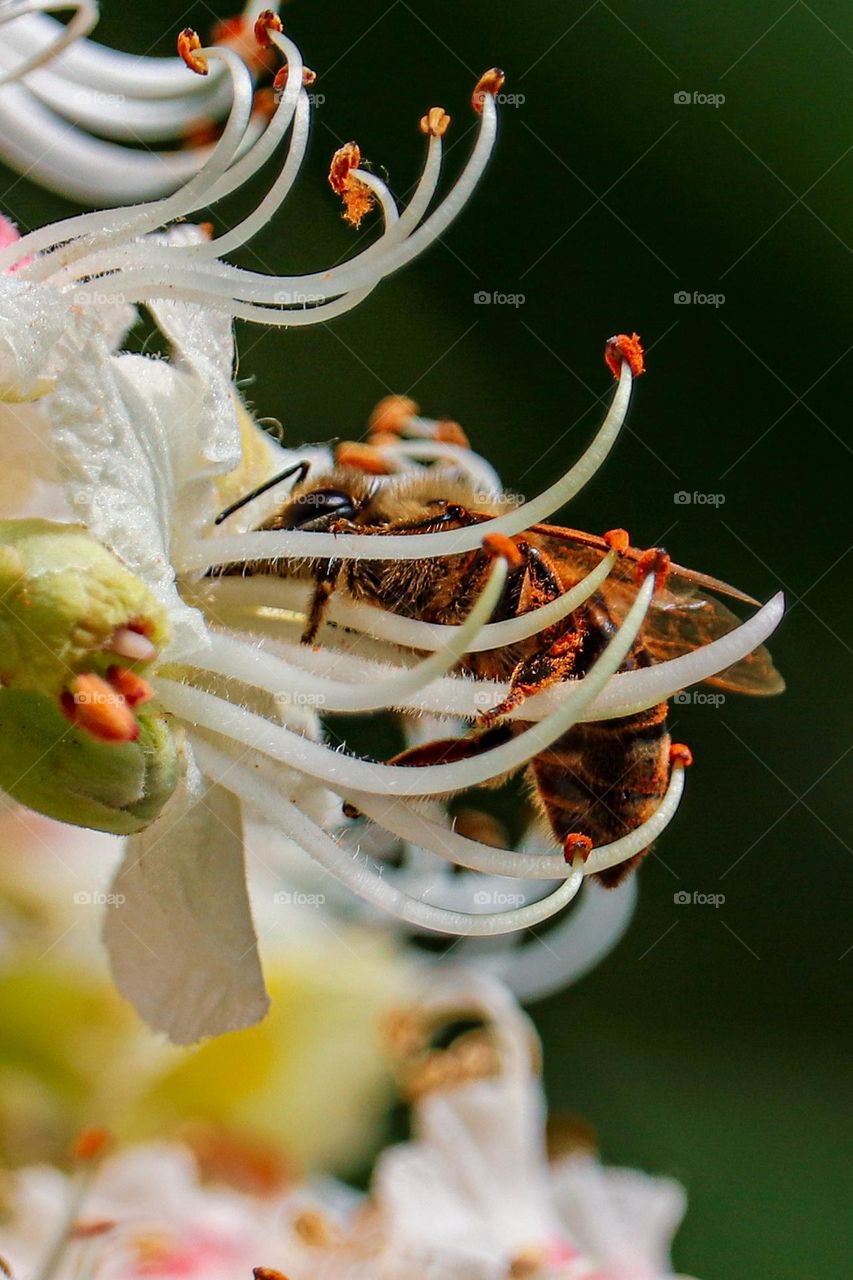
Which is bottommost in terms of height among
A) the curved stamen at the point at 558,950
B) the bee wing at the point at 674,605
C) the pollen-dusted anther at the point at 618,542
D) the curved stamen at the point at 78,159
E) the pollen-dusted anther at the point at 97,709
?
the curved stamen at the point at 558,950

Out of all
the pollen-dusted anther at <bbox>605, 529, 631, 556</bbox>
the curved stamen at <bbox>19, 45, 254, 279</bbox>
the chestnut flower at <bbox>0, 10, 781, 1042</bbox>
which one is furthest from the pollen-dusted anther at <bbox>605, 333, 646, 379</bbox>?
the curved stamen at <bbox>19, 45, 254, 279</bbox>

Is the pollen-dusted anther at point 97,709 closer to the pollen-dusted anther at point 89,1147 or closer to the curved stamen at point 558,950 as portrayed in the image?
the pollen-dusted anther at point 89,1147

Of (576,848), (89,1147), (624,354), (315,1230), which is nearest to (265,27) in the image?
(624,354)

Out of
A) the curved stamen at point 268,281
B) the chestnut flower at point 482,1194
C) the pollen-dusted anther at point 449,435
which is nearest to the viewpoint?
the curved stamen at point 268,281

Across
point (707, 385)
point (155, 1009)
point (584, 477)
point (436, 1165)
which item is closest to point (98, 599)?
point (584, 477)

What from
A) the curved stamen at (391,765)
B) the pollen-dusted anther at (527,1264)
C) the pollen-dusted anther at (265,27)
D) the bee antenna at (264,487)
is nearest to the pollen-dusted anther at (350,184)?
the pollen-dusted anther at (265,27)

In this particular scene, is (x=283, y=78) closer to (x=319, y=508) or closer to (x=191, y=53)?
(x=191, y=53)

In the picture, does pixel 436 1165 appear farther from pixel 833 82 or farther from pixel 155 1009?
pixel 833 82
